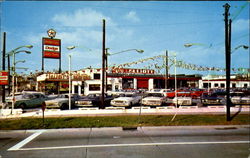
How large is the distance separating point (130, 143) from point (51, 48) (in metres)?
23.5

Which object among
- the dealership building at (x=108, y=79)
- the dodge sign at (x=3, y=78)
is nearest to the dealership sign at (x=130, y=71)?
the dealership building at (x=108, y=79)

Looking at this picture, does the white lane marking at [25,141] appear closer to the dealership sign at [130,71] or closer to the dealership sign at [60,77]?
the dealership sign at [60,77]

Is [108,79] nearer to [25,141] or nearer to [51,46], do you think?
[51,46]

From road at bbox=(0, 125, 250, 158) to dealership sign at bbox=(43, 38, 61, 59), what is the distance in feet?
60.3

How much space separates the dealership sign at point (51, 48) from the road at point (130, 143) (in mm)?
18365

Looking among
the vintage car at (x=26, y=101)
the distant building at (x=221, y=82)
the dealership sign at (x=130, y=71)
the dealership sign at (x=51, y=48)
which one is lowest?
the vintage car at (x=26, y=101)

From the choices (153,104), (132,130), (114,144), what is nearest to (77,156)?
(114,144)

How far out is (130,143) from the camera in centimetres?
784

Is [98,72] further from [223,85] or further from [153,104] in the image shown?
[223,85]

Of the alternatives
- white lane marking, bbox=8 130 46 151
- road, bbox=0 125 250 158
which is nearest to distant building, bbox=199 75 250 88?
road, bbox=0 125 250 158

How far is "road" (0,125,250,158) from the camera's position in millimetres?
6570

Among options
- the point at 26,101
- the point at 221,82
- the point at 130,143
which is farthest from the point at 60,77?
the point at 221,82

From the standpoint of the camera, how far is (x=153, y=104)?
18.6m

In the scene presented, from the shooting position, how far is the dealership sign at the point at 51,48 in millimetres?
25922
